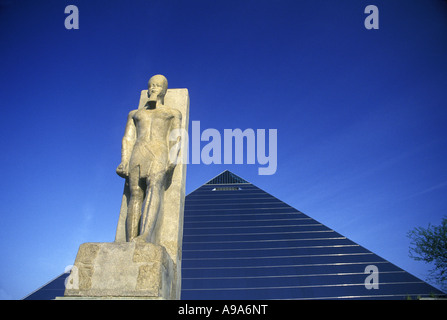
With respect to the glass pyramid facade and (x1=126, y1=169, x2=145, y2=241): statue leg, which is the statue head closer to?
(x1=126, y1=169, x2=145, y2=241): statue leg

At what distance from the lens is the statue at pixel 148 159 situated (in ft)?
9.55

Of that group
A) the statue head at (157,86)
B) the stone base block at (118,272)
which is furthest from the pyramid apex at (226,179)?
the stone base block at (118,272)

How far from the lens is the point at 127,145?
346 cm

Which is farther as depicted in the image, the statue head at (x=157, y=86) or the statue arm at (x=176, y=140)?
the statue head at (x=157, y=86)

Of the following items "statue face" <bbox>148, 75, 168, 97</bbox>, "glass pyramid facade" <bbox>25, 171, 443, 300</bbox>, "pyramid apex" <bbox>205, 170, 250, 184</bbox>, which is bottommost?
"glass pyramid facade" <bbox>25, 171, 443, 300</bbox>

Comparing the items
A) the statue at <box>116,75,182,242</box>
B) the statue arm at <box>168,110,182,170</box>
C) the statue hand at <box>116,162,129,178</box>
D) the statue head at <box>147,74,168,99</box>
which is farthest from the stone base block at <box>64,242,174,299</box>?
the statue head at <box>147,74,168,99</box>

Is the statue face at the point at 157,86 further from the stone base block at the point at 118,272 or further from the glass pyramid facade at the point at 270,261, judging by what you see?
the glass pyramid facade at the point at 270,261

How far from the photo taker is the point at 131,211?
300 cm

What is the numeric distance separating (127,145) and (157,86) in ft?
2.71

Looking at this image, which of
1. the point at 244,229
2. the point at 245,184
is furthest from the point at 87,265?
the point at 245,184

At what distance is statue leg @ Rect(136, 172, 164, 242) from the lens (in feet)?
9.07

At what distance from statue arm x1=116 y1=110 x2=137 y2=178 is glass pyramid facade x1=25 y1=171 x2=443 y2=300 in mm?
13536

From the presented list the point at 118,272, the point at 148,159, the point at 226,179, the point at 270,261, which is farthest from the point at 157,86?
the point at 226,179
